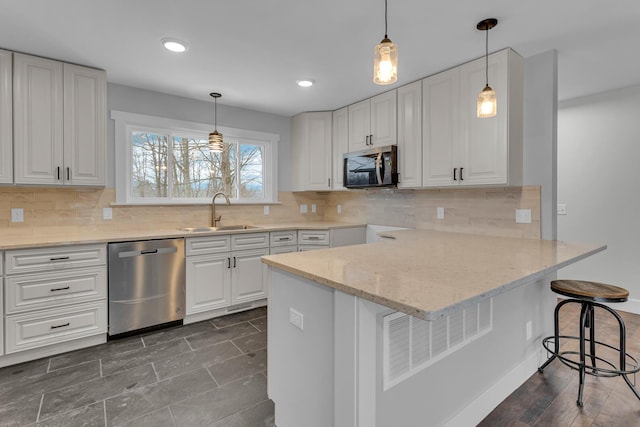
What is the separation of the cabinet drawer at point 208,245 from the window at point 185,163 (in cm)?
73

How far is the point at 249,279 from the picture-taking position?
340cm

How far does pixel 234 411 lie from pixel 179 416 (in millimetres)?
295

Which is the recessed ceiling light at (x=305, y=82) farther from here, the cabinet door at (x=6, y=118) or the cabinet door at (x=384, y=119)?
the cabinet door at (x=6, y=118)

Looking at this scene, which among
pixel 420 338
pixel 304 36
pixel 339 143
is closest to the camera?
pixel 420 338

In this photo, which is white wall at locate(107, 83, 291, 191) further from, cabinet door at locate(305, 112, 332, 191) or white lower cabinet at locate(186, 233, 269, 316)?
white lower cabinet at locate(186, 233, 269, 316)

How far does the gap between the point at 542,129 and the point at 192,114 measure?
3.37m

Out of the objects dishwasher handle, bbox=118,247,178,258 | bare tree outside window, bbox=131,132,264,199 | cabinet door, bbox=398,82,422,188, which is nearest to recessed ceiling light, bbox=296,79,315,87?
cabinet door, bbox=398,82,422,188

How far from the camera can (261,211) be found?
411 centimetres

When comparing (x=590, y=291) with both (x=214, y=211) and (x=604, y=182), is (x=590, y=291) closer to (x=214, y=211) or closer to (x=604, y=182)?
(x=604, y=182)

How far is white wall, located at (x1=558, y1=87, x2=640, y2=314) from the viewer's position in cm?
326

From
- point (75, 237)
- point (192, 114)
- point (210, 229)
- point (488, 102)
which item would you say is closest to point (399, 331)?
point (488, 102)

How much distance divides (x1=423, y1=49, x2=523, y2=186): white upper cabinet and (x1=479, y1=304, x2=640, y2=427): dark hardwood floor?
1.38 meters

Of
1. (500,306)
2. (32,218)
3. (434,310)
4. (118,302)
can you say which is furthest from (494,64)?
(32,218)

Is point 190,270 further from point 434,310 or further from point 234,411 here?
point 434,310
